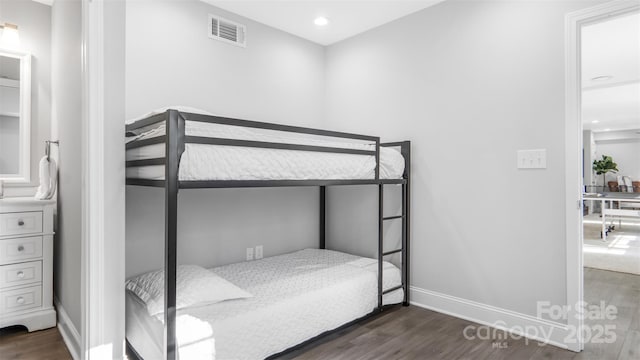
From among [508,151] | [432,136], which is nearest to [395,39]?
[432,136]

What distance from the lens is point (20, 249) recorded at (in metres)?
2.32

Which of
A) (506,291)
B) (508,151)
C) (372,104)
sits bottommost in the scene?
(506,291)

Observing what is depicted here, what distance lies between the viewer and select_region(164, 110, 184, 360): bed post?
5.25 feet

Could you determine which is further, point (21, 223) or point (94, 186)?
point (21, 223)

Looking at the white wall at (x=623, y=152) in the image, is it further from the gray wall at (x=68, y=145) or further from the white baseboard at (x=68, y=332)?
the white baseboard at (x=68, y=332)

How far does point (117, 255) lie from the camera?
179 centimetres

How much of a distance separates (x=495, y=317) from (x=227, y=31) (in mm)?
3049

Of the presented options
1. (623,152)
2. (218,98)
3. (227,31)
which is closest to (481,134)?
(218,98)

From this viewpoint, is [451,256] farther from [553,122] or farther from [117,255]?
[117,255]

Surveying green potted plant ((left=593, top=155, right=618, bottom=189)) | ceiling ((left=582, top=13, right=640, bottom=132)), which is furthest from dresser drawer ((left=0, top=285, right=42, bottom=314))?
green potted plant ((left=593, top=155, right=618, bottom=189))

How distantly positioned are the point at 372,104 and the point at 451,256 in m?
1.52

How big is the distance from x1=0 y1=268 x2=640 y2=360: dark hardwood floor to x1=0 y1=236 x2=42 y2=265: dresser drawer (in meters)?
0.51

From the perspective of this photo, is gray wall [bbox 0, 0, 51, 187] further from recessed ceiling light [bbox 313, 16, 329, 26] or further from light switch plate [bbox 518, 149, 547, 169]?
light switch plate [bbox 518, 149, 547, 169]

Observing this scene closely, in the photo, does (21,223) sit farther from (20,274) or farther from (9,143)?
(9,143)
